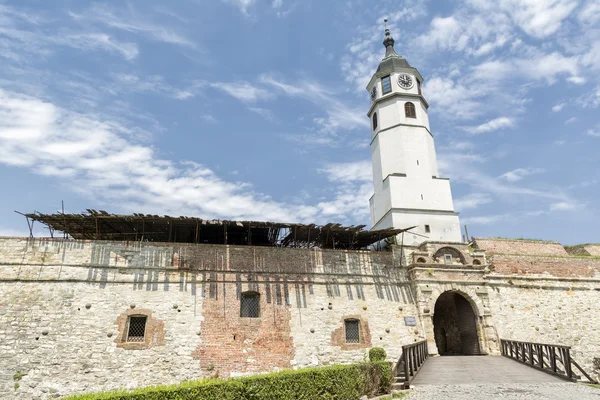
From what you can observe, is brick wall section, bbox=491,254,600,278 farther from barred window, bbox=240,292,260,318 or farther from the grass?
barred window, bbox=240,292,260,318

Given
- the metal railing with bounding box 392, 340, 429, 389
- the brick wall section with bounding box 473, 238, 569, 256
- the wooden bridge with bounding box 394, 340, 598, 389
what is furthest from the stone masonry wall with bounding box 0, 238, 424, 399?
the brick wall section with bounding box 473, 238, 569, 256

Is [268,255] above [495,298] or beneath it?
above

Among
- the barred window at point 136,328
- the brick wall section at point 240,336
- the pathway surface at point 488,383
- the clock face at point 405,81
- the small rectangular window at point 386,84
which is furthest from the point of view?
the small rectangular window at point 386,84

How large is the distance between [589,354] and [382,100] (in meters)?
19.8

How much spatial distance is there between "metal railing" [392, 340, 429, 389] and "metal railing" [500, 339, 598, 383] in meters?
4.30

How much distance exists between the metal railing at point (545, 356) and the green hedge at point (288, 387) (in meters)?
6.95

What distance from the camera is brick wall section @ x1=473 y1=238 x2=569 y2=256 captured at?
24031 mm

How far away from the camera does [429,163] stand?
2714 cm

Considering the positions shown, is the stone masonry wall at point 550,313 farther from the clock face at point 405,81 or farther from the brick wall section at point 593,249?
the clock face at point 405,81

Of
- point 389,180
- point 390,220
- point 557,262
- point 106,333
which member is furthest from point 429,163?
point 106,333

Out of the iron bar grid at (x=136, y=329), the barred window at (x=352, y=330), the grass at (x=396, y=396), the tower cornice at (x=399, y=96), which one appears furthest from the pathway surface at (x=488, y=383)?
the tower cornice at (x=399, y=96)

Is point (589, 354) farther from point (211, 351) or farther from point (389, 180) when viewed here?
point (211, 351)

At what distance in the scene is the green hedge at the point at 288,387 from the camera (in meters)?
9.38

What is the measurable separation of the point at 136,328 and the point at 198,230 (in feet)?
16.9
